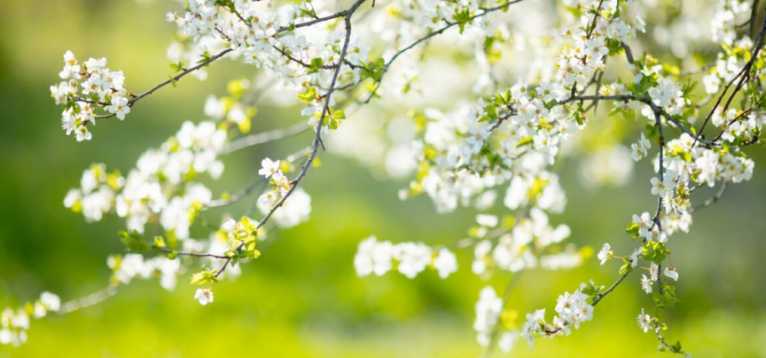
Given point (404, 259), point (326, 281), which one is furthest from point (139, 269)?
point (326, 281)

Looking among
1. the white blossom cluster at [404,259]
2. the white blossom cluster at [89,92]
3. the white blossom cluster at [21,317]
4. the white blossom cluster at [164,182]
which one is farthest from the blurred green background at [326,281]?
the white blossom cluster at [89,92]

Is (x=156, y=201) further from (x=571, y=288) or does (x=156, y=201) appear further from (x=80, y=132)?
(x=571, y=288)

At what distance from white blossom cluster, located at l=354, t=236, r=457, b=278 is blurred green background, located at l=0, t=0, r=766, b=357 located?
106 inches

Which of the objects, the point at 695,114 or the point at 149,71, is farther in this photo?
the point at 149,71

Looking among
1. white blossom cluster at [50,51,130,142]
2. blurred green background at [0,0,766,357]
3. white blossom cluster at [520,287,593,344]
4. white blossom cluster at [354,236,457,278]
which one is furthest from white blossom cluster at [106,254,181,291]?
blurred green background at [0,0,766,357]

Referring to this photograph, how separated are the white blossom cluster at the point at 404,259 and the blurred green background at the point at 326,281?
269 cm

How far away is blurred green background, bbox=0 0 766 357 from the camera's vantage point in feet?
20.9

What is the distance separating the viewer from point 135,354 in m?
5.73

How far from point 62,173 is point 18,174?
54cm

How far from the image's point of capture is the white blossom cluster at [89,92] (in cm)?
246

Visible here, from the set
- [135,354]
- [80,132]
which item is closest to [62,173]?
[135,354]

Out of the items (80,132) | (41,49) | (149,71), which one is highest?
(149,71)

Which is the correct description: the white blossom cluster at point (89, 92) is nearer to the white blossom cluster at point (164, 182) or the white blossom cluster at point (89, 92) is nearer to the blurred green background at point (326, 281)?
the white blossom cluster at point (164, 182)

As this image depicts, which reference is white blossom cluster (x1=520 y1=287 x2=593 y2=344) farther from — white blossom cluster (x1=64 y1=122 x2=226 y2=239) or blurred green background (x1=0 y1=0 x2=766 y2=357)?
blurred green background (x1=0 y1=0 x2=766 y2=357)
